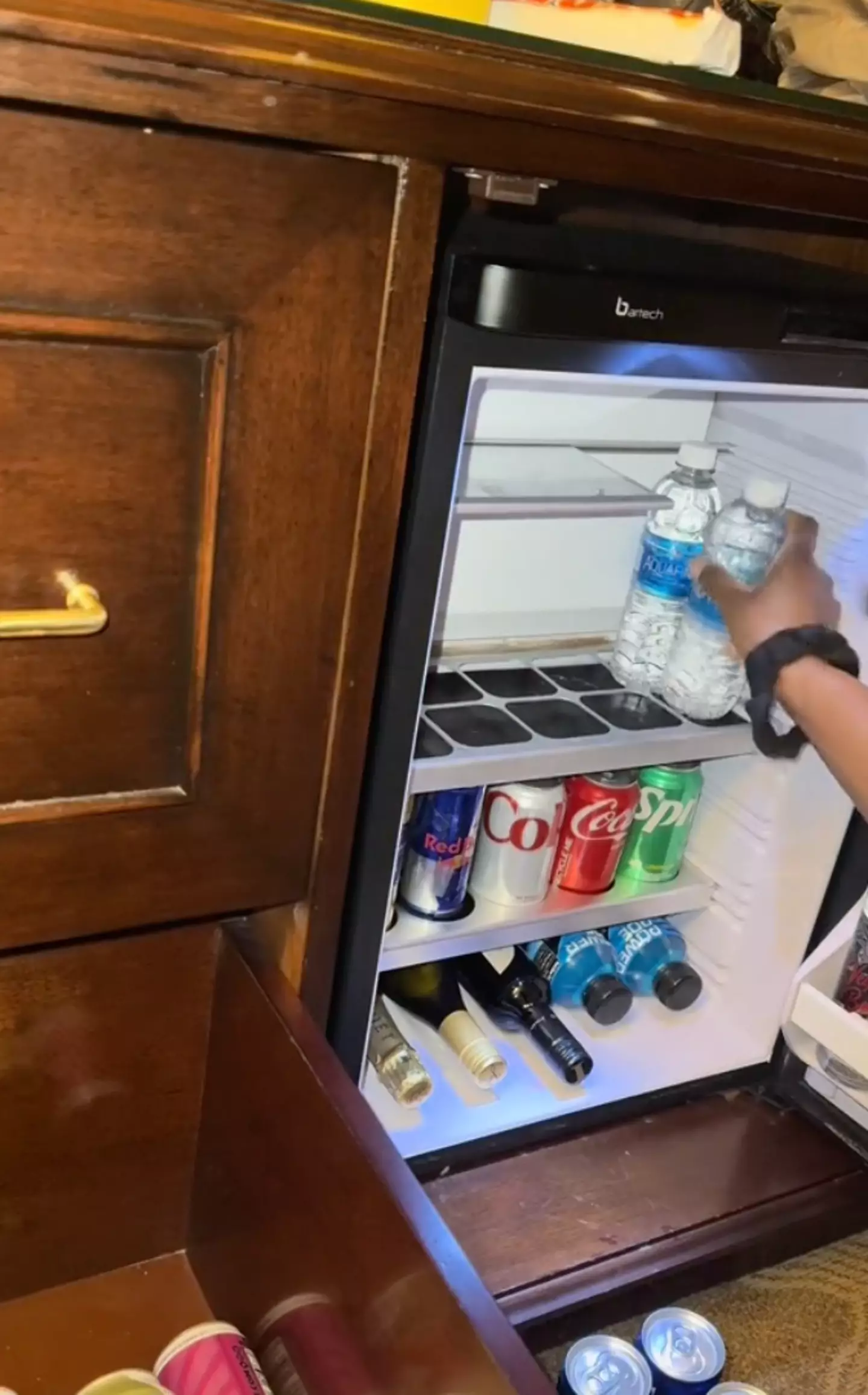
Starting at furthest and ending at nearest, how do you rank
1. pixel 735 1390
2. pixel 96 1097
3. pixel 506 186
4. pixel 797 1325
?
pixel 797 1325 < pixel 735 1390 < pixel 96 1097 < pixel 506 186

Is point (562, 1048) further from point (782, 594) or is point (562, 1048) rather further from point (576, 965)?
point (782, 594)

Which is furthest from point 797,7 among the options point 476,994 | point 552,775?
point 476,994

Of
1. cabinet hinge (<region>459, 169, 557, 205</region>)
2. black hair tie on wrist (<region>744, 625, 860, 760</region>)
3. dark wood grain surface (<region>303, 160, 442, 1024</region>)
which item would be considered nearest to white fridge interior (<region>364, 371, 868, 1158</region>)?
black hair tie on wrist (<region>744, 625, 860, 760</region>)

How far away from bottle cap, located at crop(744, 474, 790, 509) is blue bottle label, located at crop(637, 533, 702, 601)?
0.10m

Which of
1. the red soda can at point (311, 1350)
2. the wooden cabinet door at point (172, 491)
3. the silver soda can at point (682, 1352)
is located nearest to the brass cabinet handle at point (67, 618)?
the wooden cabinet door at point (172, 491)

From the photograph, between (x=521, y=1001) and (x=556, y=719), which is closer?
(x=556, y=719)

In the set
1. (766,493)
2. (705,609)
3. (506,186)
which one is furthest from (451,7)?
(705,609)

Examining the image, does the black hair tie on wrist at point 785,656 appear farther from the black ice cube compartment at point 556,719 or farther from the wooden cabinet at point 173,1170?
the wooden cabinet at point 173,1170

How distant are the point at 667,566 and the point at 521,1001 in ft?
1.55

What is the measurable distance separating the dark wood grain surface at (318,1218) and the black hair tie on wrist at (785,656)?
1.48 feet

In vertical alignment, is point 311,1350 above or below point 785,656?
below

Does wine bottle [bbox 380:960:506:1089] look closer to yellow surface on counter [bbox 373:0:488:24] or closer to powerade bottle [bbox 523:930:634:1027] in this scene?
powerade bottle [bbox 523:930:634:1027]

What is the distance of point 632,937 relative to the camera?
1.35 metres

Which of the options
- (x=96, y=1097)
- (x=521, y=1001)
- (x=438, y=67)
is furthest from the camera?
(x=521, y=1001)
